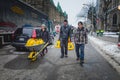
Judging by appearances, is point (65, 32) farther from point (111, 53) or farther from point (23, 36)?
point (23, 36)

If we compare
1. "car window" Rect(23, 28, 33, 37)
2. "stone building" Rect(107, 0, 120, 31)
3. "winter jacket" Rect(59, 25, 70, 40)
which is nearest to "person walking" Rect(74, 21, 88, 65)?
"winter jacket" Rect(59, 25, 70, 40)

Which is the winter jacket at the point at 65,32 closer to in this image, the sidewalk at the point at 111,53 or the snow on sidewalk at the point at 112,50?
the sidewalk at the point at 111,53

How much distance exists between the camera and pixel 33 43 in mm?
9367

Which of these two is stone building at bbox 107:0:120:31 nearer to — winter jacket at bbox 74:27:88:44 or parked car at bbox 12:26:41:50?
parked car at bbox 12:26:41:50

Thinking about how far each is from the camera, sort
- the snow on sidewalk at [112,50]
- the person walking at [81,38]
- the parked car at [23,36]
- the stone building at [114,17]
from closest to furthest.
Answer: the person walking at [81,38] < the snow on sidewalk at [112,50] < the parked car at [23,36] < the stone building at [114,17]

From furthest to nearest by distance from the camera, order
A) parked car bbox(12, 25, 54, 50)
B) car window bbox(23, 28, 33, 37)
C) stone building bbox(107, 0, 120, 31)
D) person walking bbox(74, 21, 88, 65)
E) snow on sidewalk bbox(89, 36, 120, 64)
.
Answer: stone building bbox(107, 0, 120, 31)
car window bbox(23, 28, 33, 37)
parked car bbox(12, 25, 54, 50)
snow on sidewalk bbox(89, 36, 120, 64)
person walking bbox(74, 21, 88, 65)

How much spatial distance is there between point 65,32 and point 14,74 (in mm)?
4377

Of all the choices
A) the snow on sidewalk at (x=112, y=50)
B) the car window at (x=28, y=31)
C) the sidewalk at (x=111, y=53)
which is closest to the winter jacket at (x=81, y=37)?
the sidewalk at (x=111, y=53)

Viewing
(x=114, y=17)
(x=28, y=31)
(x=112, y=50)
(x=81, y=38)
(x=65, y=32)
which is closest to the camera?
(x=81, y=38)

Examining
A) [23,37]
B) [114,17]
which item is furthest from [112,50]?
[114,17]

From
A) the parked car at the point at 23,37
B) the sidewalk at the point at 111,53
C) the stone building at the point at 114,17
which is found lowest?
the sidewalk at the point at 111,53

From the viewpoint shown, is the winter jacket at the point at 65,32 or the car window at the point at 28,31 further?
the car window at the point at 28,31

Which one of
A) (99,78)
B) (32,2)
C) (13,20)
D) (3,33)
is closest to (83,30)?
(99,78)

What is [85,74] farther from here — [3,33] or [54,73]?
[3,33]
